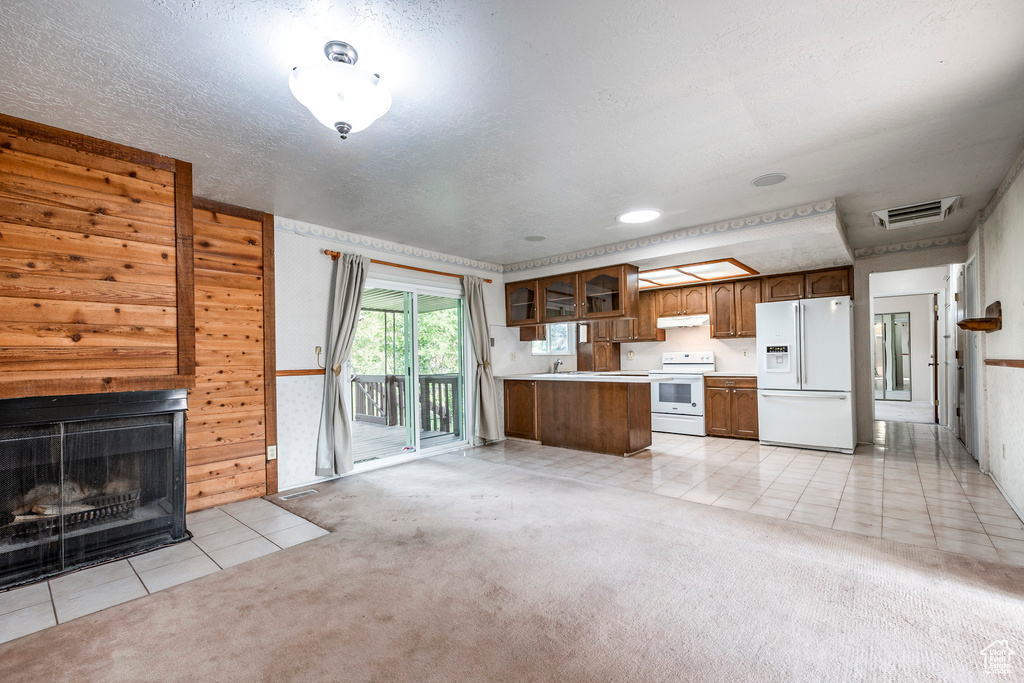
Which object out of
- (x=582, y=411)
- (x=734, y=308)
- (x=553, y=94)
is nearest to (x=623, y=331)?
(x=734, y=308)

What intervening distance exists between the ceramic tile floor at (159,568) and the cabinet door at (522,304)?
362cm

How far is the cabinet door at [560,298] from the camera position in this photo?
5539 millimetres

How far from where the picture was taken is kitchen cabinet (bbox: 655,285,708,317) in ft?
20.9

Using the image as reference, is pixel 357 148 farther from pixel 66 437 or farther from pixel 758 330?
pixel 758 330

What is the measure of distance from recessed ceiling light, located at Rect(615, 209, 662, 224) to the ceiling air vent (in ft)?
6.39

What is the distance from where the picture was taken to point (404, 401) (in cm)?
514

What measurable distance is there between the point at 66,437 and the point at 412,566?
6.63 feet

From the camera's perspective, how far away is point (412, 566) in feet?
8.13

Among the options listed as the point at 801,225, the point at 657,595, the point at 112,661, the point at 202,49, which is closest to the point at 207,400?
the point at 112,661

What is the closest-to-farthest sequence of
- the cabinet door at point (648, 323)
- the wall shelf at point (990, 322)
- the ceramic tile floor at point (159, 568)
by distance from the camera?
the ceramic tile floor at point (159, 568) → the wall shelf at point (990, 322) → the cabinet door at point (648, 323)

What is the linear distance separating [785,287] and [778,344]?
820 mm

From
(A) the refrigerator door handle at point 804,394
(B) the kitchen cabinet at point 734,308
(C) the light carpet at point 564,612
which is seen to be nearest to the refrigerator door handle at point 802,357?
(A) the refrigerator door handle at point 804,394

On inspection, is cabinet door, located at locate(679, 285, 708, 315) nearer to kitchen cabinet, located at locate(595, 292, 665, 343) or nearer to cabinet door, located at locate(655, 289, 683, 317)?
cabinet door, located at locate(655, 289, 683, 317)

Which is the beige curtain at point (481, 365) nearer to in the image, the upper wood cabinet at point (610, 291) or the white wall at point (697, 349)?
the upper wood cabinet at point (610, 291)
